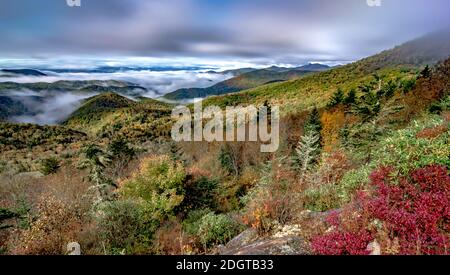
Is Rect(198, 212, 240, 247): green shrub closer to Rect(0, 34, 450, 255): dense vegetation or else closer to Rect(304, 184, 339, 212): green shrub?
Rect(0, 34, 450, 255): dense vegetation

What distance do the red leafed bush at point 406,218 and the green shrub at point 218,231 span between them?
3338mm

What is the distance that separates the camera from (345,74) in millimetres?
116062

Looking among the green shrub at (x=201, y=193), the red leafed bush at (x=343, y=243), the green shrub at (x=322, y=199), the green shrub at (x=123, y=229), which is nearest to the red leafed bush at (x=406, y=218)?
the red leafed bush at (x=343, y=243)

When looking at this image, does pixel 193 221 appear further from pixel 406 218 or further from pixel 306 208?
pixel 406 218

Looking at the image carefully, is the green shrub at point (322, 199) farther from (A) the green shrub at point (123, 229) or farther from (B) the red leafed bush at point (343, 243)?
(A) the green shrub at point (123, 229)

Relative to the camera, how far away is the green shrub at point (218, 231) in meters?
8.84

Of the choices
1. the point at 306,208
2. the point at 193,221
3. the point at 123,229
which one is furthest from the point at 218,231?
the point at 193,221

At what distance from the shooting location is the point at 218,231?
29.7 ft

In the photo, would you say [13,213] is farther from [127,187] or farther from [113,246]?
[113,246]

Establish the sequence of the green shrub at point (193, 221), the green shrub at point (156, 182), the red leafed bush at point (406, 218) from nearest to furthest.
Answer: the red leafed bush at point (406, 218), the green shrub at point (193, 221), the green shrub at point (156, 182)

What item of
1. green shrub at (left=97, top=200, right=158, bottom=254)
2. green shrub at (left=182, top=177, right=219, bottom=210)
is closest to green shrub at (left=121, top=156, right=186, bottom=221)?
green shrub at (left=182, top=177, right=219, bottom=210)

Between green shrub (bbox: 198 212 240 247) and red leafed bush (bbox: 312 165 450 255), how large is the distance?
3338mm

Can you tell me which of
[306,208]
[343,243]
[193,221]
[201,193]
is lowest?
[201,193]

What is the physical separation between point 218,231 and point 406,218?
4.77m
